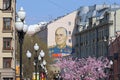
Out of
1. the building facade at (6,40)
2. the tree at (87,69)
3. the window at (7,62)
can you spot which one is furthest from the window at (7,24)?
the tree at (87,69)

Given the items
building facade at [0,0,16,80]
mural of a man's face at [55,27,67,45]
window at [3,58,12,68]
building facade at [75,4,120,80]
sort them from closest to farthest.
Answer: building facade at [0,0,16,80] < window at [3,58,12,68] < building facade at [75,4,120,80] < mural of a man's face at [55,27,67,45]

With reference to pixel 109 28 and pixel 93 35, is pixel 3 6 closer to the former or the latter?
pixel 109 28

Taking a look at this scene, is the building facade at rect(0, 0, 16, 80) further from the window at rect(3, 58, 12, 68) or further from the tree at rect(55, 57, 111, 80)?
the tree at rect(55, 57, 111, 80)

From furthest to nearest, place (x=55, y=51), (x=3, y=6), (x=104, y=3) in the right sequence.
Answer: (x=55, y=51) < (x=104, y=3) < (x=3, y=6)

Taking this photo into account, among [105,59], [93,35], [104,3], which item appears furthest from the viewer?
[104,3]

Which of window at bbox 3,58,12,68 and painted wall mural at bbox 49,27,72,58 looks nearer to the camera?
window at bbox 3,58,12,68

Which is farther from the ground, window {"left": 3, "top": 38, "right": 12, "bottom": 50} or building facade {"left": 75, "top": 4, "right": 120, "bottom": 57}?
building facade {"left": 75, "top": 4, "right": 120, "bottom": 57}

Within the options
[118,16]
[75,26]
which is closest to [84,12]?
[75,26]

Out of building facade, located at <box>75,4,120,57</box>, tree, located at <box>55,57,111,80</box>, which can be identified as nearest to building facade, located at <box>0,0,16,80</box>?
tree, located at <box>55,57,111,80</box>

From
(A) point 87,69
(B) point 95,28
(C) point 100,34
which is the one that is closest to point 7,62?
(A) point 87,69

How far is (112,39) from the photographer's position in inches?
4134

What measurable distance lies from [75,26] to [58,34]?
6.86 m

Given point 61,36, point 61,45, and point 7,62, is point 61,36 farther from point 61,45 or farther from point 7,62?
point 7,62

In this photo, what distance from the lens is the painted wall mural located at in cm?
14688
